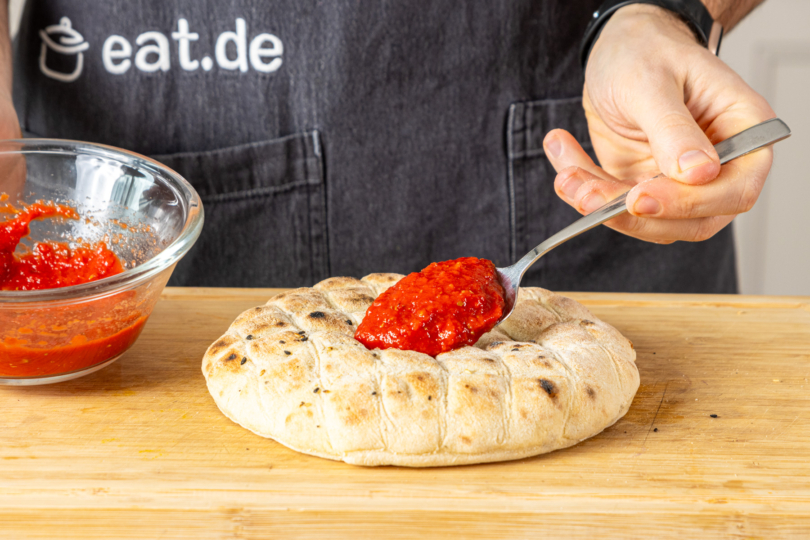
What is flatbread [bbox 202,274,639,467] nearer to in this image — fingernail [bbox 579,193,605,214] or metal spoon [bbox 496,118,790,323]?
metal spoon [bbox 496,118,790,323]

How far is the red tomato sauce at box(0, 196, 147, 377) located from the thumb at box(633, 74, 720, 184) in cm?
142

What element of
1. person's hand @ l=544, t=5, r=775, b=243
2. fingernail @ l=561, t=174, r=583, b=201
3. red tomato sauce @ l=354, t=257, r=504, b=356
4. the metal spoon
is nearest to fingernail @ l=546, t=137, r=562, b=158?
person's hand @ l=544, t=5, r=775, b=243

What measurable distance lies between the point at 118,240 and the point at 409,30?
4.42ft

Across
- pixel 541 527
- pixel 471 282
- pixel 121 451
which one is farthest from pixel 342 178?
pixel 541 527

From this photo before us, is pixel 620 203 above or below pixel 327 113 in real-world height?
below

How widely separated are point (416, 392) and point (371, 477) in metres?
0.21

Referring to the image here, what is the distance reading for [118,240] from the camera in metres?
2.04

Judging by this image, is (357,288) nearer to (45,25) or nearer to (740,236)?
(45,25)

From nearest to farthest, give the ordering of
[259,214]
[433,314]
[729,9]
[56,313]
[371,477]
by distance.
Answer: [371,477] < [56,313] < [433,314] < [729,9] < [259,214]

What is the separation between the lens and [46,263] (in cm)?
192

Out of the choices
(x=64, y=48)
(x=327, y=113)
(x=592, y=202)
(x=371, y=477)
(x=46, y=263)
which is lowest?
(x=371, y=477)

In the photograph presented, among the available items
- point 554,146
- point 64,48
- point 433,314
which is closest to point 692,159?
point 554,146

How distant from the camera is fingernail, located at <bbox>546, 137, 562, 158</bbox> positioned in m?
2.22

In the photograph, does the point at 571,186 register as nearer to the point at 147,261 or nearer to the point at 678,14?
the point at 678,14
